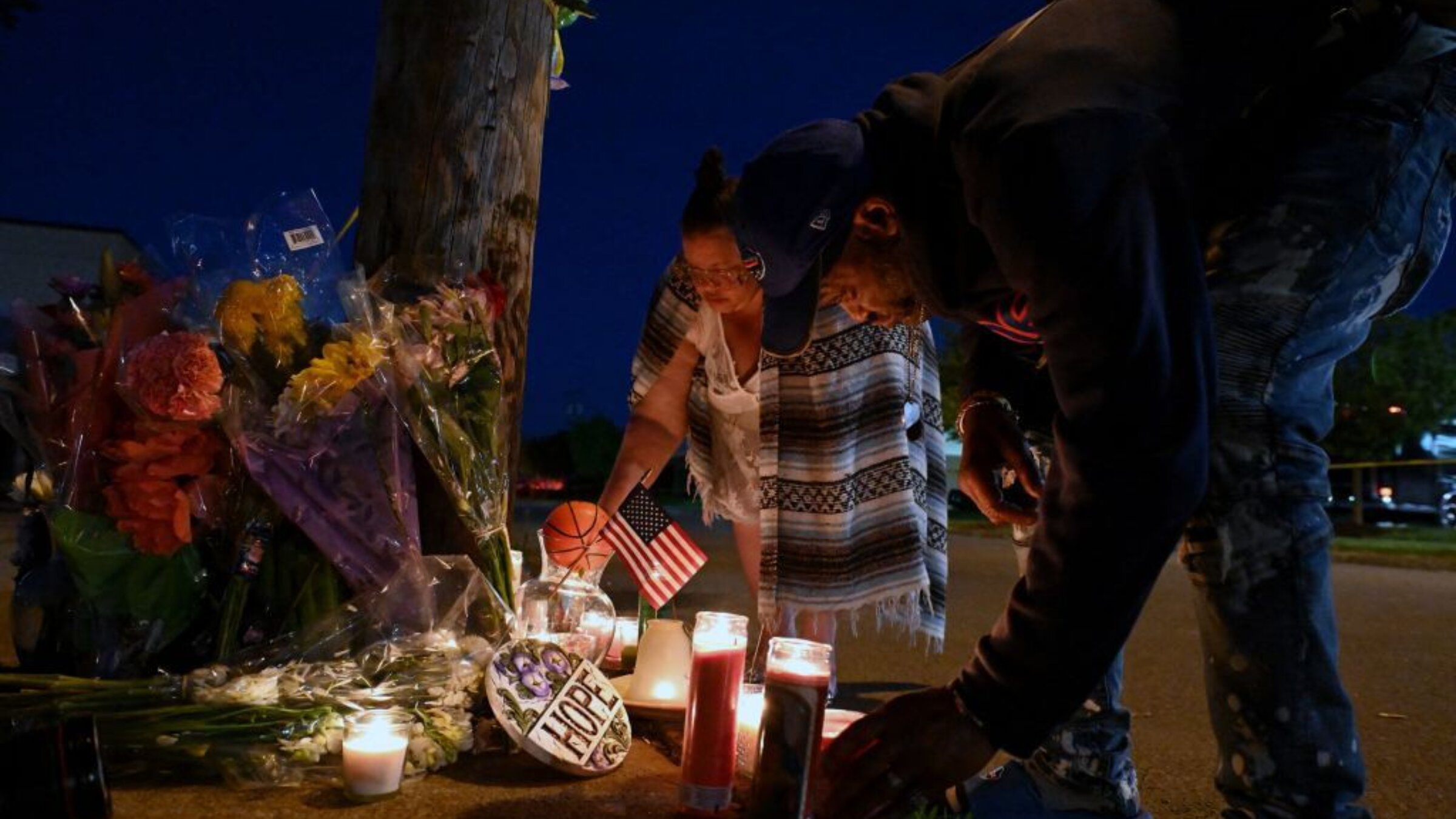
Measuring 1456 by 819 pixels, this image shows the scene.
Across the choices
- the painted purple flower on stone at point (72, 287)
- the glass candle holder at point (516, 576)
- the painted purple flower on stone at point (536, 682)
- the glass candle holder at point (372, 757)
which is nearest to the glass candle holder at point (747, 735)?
the painted purple flower on stone at point (536, 682)

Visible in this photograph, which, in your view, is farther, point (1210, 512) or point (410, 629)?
point (410, 629)

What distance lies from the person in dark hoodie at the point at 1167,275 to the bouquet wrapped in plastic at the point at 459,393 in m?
1.13

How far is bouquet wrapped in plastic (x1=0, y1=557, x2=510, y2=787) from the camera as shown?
1.97m

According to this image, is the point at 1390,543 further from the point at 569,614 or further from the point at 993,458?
→ the point at 569,614

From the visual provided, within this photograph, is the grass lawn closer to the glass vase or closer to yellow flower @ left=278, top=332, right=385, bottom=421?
the glass vase

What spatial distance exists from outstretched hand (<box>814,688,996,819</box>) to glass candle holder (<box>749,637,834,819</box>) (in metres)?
0.25

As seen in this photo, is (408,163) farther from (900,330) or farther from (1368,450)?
(1368,450)

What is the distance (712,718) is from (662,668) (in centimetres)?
63

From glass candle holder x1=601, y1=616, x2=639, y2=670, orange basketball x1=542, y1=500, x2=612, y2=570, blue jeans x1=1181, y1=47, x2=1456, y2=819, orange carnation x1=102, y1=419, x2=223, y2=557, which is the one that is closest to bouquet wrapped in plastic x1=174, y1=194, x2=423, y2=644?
orange carnation x1=102, y1=419, x2=223, y2=557

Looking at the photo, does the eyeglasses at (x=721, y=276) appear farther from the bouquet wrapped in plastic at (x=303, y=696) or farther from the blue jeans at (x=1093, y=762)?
the blue jeans at (x=1093, y=762)

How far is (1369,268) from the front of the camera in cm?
146

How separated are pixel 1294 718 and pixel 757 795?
2.71ft

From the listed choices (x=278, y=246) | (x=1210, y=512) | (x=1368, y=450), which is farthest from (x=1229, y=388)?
(x=1368, y=450)

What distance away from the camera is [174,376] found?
2.14m
